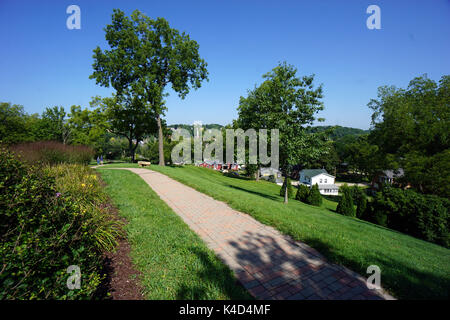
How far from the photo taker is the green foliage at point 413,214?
38.0ft

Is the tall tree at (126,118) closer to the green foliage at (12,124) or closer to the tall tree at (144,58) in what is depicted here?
the tall tree at (144,58)

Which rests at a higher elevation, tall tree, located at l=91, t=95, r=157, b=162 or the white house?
tall tree, located at l=91, t=95, r=157, b=162

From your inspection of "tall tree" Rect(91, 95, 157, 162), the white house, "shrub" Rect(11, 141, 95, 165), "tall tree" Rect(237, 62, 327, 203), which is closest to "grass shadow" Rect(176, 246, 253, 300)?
"tall tree" Rect(237, 62, 327, 203)

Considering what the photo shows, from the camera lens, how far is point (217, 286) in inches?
121

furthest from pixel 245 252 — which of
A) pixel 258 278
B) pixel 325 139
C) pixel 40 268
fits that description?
pixel 325 139

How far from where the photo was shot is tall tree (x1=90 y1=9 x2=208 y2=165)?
54.9ft

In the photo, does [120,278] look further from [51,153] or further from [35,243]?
[51,153]

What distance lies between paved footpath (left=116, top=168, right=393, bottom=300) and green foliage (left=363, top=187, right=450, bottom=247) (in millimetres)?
13408

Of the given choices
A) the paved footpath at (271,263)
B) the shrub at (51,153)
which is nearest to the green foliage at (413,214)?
the paved footpath at (271,263)

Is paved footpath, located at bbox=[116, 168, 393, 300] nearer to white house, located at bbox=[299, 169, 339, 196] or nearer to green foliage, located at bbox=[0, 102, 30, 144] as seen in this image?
green foliage, located at bbox=[0, 102, 30, 144]

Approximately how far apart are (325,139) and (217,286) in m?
8.94

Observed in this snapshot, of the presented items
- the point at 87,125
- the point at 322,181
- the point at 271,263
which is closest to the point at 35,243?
the point at 271,263

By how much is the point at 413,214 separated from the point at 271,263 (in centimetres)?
1503

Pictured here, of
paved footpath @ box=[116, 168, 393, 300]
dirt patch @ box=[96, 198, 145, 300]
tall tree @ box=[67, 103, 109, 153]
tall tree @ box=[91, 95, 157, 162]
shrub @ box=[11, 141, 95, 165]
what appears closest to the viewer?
dirt patch @ box=[96, 198, 145, 300]
